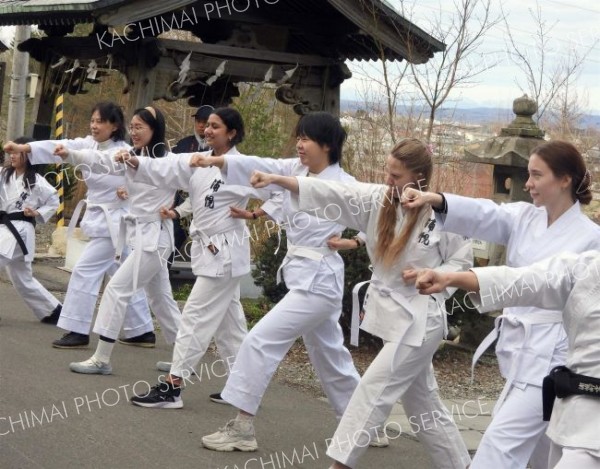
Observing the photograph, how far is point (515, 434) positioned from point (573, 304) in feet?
2.64

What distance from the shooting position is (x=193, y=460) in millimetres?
5711

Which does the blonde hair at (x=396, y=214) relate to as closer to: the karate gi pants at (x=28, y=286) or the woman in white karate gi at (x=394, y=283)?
the woman in white karate gi at (x=394, y=283)

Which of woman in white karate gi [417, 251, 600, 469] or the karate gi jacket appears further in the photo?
the karate gi jacket

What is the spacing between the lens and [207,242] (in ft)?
22.2

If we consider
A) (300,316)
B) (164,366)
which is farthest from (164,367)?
(300,316)

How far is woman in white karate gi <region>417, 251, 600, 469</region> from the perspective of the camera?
3.64 metres

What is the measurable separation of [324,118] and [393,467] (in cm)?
203

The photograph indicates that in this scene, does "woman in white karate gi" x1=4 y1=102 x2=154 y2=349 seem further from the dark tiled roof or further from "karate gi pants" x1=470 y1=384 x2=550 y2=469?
"karate gi pants" x1=470 y1=384 x2=550 y2=469

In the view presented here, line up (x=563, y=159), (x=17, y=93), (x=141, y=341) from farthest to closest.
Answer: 1. (x=17, y=93)
2. (x=141, y=341)
3. (x=563, y=159)

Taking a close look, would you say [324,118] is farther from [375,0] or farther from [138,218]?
[375,0]

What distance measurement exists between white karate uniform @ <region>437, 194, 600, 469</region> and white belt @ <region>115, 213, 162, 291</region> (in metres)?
3.33

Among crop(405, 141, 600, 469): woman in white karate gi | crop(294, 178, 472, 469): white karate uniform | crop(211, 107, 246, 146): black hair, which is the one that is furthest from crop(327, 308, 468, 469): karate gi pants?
crop(211, 107, 246, 146): black hair

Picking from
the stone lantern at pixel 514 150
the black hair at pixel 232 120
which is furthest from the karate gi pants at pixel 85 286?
the stone lantern at pixel 514 150

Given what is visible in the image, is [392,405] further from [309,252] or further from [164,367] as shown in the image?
[164,367]
